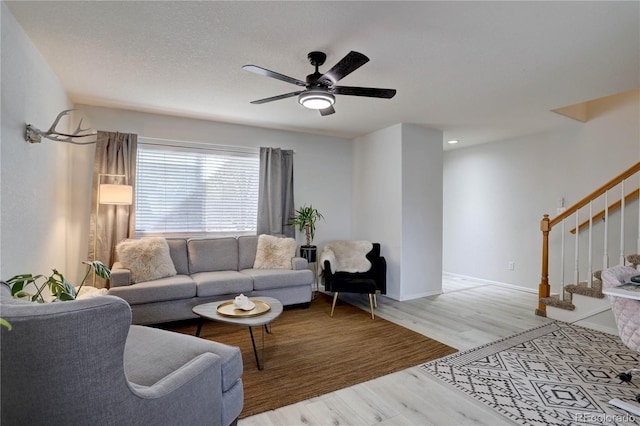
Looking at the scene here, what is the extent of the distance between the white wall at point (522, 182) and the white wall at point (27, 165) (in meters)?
6.08

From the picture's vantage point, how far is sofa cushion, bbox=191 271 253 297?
3506mm

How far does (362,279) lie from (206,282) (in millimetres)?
1860

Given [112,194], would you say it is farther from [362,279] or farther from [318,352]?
[362,279]

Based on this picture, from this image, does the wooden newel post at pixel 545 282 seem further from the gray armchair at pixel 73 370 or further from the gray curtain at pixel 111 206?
the gray curtain at pixel 111 206

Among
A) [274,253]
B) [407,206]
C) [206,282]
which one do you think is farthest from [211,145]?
[407,206]

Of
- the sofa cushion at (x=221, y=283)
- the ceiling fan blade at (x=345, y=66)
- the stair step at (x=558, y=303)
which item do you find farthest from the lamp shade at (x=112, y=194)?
the stair step at (x=558, y=303)

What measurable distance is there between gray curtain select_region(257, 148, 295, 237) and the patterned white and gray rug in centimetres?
291

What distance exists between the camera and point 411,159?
182 inches

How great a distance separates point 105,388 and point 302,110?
11.4 ft

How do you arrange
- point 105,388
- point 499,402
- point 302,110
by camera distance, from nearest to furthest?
1. point 105,388
2. point 499,402
3. point 302,110

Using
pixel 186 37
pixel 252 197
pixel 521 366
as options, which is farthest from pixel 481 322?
pixel 186 37

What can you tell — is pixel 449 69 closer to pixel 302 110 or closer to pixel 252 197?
pixel 302 110

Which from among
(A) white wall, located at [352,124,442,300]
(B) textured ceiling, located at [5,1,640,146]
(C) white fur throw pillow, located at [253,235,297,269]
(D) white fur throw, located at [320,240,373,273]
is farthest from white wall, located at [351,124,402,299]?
(C) white fur throw pillow, located at [253,235,297,269]

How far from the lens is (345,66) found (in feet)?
6.79
